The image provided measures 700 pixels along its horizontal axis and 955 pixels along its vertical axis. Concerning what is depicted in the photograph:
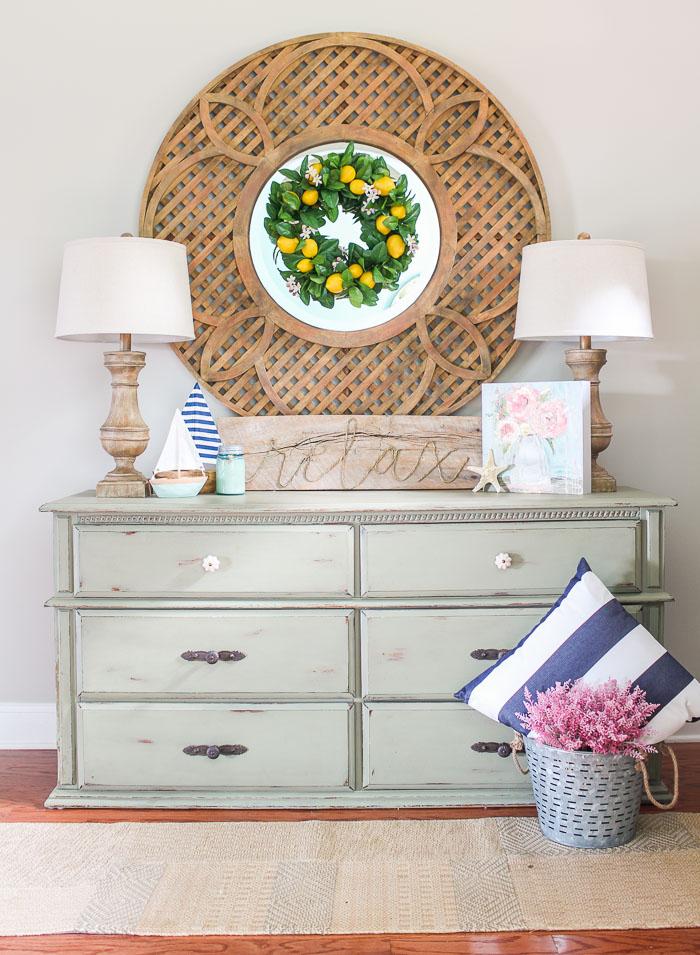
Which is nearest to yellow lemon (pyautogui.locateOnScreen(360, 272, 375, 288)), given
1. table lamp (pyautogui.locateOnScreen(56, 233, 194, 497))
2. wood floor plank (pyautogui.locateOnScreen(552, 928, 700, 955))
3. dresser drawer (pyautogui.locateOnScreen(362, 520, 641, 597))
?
table lamp (pyautogui.locateOnScreen(56, 233, 194, 497))

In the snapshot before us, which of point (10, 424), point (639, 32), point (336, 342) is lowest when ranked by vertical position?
point (10, 424)

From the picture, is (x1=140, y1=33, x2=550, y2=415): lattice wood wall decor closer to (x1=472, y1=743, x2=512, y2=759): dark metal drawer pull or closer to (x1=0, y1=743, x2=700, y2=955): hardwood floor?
(x1=472, y1=743, x2=512, y2=759): dark metal drawer pull

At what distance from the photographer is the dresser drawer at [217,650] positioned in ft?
6.73

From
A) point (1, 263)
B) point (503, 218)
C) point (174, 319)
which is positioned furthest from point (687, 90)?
point (1, 263)

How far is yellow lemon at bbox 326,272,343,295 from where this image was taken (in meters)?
2.37

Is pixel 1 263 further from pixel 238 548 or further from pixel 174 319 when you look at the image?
pixel 238 548

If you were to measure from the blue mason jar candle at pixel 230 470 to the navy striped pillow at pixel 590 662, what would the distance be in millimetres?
816

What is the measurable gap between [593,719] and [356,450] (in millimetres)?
961

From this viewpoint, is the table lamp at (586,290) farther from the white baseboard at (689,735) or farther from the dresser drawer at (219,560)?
the white baseboard at (689,735)

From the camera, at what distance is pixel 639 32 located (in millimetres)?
2422

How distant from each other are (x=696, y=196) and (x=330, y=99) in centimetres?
109

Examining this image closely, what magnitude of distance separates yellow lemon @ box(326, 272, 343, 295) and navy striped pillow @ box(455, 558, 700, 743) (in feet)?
3.34

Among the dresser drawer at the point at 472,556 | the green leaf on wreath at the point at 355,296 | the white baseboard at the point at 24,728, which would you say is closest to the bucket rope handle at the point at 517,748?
the dresser drawer at the point at 472,556

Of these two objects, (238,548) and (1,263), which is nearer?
(238,548)
